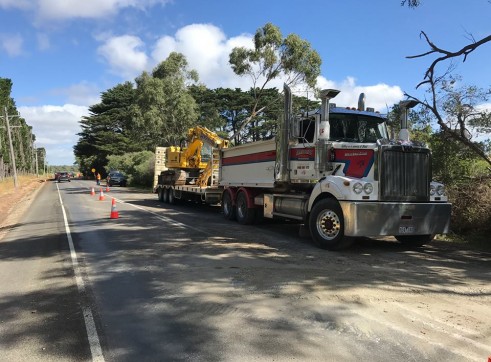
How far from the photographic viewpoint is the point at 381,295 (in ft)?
19.8

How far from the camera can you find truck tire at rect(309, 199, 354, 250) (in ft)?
30.1

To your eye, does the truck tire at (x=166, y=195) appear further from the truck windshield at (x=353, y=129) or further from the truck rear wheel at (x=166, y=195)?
the truck windshield at (x=353, y=129)

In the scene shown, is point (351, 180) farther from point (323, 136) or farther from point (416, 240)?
point (416, 240)

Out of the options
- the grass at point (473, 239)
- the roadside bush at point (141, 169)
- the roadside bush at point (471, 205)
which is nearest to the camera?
the grass at point (473, 239)

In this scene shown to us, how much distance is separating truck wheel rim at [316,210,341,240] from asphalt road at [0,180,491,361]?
430mm

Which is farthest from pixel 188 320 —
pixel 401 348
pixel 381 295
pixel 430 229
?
pixel 430 229

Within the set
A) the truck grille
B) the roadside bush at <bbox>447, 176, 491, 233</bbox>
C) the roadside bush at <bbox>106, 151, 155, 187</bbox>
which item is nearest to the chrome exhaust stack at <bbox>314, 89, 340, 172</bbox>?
the truck grille

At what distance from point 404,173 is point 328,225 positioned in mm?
1920

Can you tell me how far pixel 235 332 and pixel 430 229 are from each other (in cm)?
619

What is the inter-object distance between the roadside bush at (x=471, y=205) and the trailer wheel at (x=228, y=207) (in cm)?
684

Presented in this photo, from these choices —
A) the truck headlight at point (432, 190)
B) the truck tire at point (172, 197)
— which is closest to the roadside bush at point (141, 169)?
the truck tire at point (172, 197)

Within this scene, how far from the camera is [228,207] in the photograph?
1556 cm

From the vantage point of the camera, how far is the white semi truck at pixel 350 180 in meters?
8.97

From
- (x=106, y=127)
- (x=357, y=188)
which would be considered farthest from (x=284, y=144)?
(x=106, y=127)
